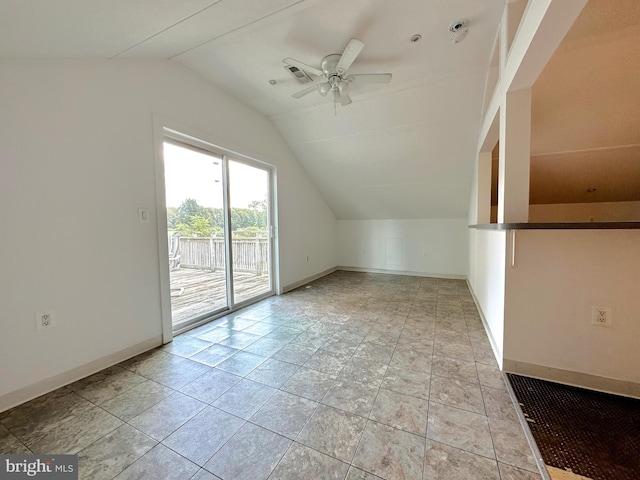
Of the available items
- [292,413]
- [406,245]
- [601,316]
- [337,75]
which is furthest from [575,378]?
[406,245]

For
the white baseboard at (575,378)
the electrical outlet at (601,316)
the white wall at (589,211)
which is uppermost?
the white wall at (589,211)

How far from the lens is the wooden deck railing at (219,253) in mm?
3035

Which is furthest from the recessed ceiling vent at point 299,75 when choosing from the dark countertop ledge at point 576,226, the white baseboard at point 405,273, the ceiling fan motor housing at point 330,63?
the white baseboard at point 405,273

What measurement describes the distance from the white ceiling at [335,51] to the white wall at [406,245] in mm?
629

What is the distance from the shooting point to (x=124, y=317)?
212 centimetres

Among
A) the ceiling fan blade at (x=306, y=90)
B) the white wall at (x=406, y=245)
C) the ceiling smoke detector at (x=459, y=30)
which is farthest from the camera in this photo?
the white wall at (x=406, y=245)

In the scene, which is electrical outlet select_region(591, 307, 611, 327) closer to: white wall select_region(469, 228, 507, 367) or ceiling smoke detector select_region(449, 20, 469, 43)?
white wall select_region(469, 228, 507, 367)

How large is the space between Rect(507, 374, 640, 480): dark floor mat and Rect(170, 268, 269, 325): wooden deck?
3.09 m

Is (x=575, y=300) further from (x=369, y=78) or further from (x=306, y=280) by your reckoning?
(x=306, y=280)

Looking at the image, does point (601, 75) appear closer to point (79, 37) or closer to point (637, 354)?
point (637, 354)

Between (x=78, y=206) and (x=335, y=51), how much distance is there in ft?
8.12

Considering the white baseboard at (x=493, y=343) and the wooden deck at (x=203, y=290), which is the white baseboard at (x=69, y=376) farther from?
the white baseboard at (x=493, y=343)

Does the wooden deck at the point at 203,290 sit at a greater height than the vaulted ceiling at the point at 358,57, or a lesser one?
lesser

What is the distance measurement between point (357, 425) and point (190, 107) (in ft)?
10.4
